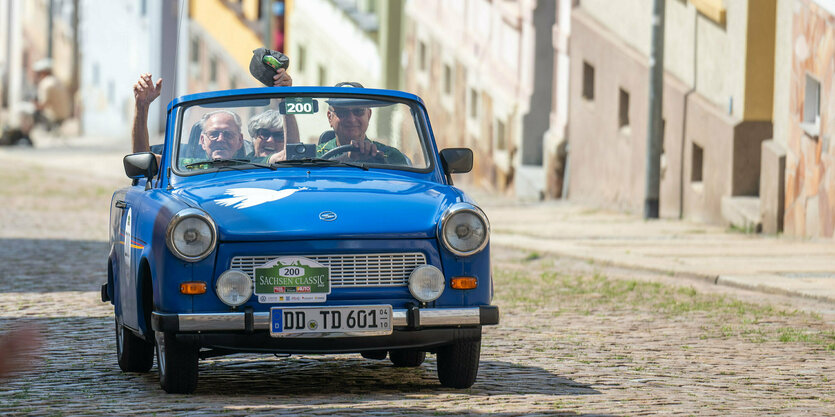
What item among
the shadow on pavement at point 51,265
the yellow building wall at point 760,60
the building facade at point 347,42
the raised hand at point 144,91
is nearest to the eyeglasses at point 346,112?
the raised hand at point 144,91

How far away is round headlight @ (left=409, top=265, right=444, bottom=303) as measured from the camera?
7.25 meters

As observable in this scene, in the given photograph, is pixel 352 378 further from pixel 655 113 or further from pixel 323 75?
pixel 323 75

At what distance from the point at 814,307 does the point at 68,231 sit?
1073 centimetres

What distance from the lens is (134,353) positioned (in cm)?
834

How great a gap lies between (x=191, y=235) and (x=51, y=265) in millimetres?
8471

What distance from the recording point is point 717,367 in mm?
8766

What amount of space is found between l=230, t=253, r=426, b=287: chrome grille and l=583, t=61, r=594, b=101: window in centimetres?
1882

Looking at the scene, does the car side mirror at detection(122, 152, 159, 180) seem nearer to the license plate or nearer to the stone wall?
the license plate

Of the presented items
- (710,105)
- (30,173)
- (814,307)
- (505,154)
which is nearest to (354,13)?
(30,173)

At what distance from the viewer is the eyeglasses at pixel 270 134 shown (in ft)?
27.3

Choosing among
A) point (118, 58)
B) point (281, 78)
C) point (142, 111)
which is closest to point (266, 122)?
point (281, 78)

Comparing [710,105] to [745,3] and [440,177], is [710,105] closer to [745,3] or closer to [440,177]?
[745,3]

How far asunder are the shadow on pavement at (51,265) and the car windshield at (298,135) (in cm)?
507

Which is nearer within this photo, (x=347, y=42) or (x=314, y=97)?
(x=314, y=97)
